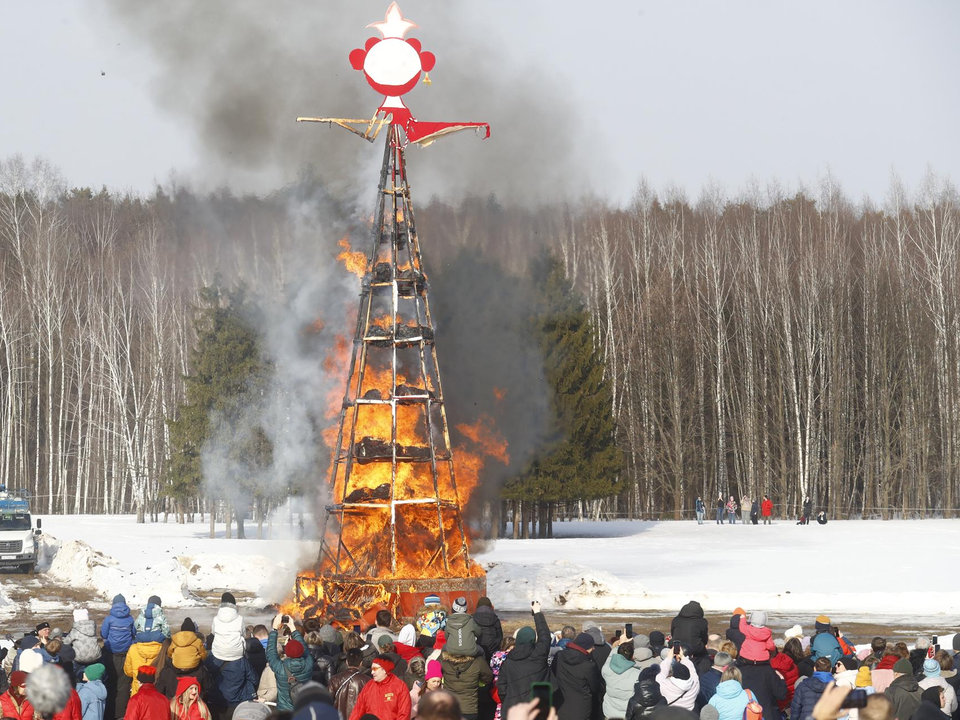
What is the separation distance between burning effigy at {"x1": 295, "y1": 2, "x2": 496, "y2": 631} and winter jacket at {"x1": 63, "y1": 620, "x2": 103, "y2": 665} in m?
9.99

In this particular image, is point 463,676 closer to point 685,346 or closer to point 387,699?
point 387,699

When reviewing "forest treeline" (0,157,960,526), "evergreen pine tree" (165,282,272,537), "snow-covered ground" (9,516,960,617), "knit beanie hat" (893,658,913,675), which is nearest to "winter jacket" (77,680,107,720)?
"knit beanie hat" (893,658,913,675)

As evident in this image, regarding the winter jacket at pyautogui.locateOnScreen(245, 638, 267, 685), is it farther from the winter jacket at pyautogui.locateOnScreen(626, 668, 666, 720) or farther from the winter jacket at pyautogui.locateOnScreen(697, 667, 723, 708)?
the winter jacket at pyautogui.locateOnScreen(697, 667, 723, 708)

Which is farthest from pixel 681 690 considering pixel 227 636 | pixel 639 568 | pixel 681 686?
pixel 639 568

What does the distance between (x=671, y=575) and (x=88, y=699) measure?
949 inches

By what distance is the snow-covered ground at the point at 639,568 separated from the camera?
1136 inches

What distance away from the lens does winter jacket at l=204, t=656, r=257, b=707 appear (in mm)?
11977

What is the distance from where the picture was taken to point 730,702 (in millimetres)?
10008

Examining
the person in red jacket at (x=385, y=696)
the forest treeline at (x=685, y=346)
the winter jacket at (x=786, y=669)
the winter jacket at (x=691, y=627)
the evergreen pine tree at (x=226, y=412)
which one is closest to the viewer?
the person in red jacket at (x=385, y=696)

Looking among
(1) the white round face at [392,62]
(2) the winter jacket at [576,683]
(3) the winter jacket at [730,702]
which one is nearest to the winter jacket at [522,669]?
(2) the winter jacket at [576,683]

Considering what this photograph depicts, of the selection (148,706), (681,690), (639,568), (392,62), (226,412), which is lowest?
(639,568)

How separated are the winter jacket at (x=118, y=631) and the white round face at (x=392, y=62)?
506 inches

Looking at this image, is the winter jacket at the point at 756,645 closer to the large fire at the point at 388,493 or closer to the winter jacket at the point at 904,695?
the winter jacket at the point at 904,695

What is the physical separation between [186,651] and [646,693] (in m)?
4.23
